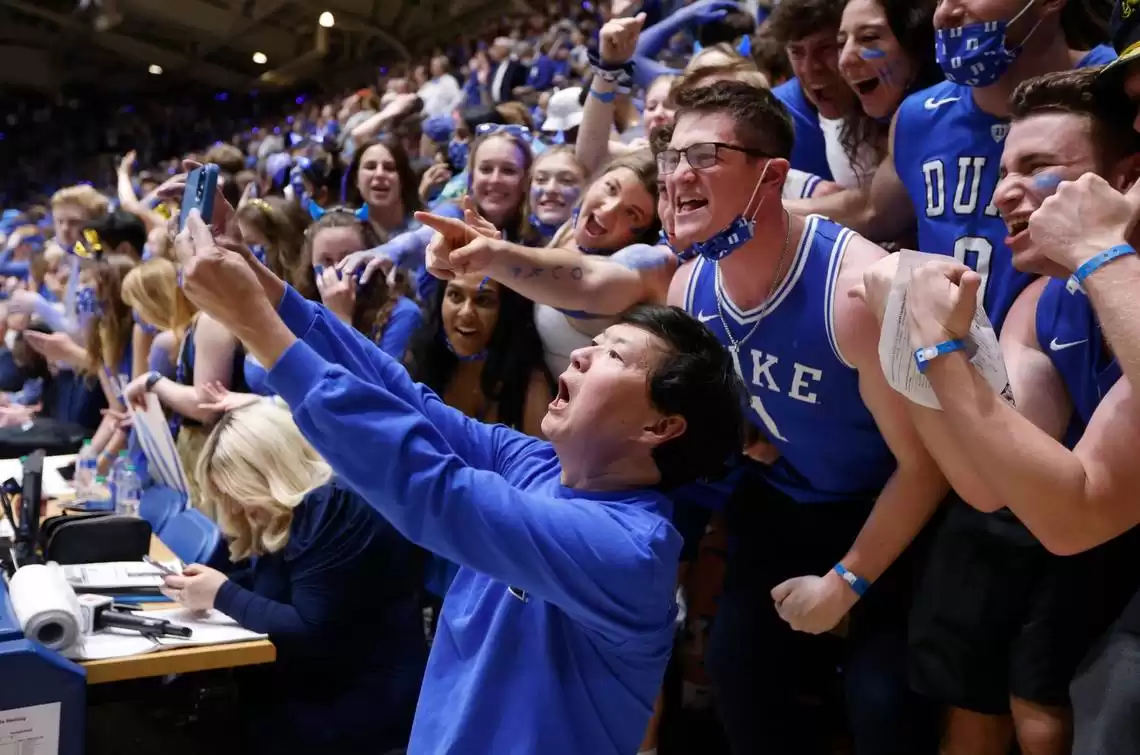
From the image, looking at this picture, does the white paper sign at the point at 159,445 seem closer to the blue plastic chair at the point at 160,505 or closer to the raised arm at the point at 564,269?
the blue plastic chair at the point at 160,505

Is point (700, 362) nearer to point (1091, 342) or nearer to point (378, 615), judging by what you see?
point (1091, 342)

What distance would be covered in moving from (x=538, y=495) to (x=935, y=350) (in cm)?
53

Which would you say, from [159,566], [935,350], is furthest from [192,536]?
[935,350]

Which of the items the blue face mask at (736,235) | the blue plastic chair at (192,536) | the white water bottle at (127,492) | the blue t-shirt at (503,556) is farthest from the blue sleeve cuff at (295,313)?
the white water bottle at (127,492)

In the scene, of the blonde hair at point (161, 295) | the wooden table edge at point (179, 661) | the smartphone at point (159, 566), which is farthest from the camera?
the blonde hair at point (161, 295)

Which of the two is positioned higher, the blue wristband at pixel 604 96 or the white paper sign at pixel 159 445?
the blue wristband at pixel 604 96

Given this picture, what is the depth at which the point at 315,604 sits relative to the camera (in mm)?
2242

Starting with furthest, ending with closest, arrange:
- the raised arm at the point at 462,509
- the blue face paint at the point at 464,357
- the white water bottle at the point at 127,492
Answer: the white water bottle at the point at 127,492
the blue face paint at the point at 464,357
the raised arm at the point at 462,509

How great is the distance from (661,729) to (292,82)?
18.0 meters

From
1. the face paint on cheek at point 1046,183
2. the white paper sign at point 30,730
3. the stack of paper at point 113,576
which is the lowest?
the white paper sign at point 30,730

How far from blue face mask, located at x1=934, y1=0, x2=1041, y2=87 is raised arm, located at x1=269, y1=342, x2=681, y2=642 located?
1121 mm

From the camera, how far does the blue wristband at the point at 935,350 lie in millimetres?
1261

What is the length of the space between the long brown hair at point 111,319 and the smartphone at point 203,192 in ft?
10.4

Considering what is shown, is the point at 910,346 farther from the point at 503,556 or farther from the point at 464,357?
the point at 464,357
